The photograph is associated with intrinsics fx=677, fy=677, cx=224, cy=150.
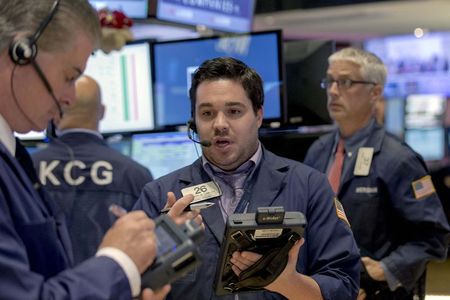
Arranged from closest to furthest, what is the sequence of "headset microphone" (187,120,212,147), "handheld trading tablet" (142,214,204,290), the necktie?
"handheld trading tablet" (142,214,204,290) → "headset microphone" (187,120,212,147) → the necktie

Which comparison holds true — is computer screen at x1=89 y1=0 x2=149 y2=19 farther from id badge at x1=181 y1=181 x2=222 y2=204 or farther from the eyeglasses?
id badge at x1=181 y1=181 x2=222 y2=204

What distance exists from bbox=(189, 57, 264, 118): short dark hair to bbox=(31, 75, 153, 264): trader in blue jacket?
1.06m

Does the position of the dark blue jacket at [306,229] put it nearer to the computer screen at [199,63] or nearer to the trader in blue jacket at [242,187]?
the trader in blue jacket at [242,187]

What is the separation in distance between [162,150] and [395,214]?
122cm

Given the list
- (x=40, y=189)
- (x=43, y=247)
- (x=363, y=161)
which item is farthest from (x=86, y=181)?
(x=43, y=247)

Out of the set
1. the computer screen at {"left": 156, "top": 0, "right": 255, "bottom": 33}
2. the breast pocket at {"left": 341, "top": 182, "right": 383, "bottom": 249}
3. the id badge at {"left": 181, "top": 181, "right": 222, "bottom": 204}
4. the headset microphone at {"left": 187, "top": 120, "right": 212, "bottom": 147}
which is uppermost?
the computer screen at {"left": 156, "top": 0, "right": 255, "bottom": 33}

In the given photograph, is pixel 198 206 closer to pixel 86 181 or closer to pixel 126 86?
pixel 86 181

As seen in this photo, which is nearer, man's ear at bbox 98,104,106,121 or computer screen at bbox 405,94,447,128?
man's ear at bbox 98,104,106,121

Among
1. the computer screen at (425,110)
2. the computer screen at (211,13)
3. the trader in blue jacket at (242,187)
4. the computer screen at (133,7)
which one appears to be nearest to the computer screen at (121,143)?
the computer screen at (211,13)

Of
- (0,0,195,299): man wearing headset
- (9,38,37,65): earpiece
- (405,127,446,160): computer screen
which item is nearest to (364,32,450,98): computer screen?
(405,127,446,160): computer screen

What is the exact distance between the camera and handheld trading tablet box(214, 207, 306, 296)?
1.67m

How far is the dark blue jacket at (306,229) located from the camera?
2006 millimetres

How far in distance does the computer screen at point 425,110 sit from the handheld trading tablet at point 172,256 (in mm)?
9604

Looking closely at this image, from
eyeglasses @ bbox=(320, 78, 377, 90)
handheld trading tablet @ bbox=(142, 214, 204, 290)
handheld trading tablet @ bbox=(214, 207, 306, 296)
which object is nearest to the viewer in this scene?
handheld trading tablet @ bbox=(142, 214, 204, 290)
